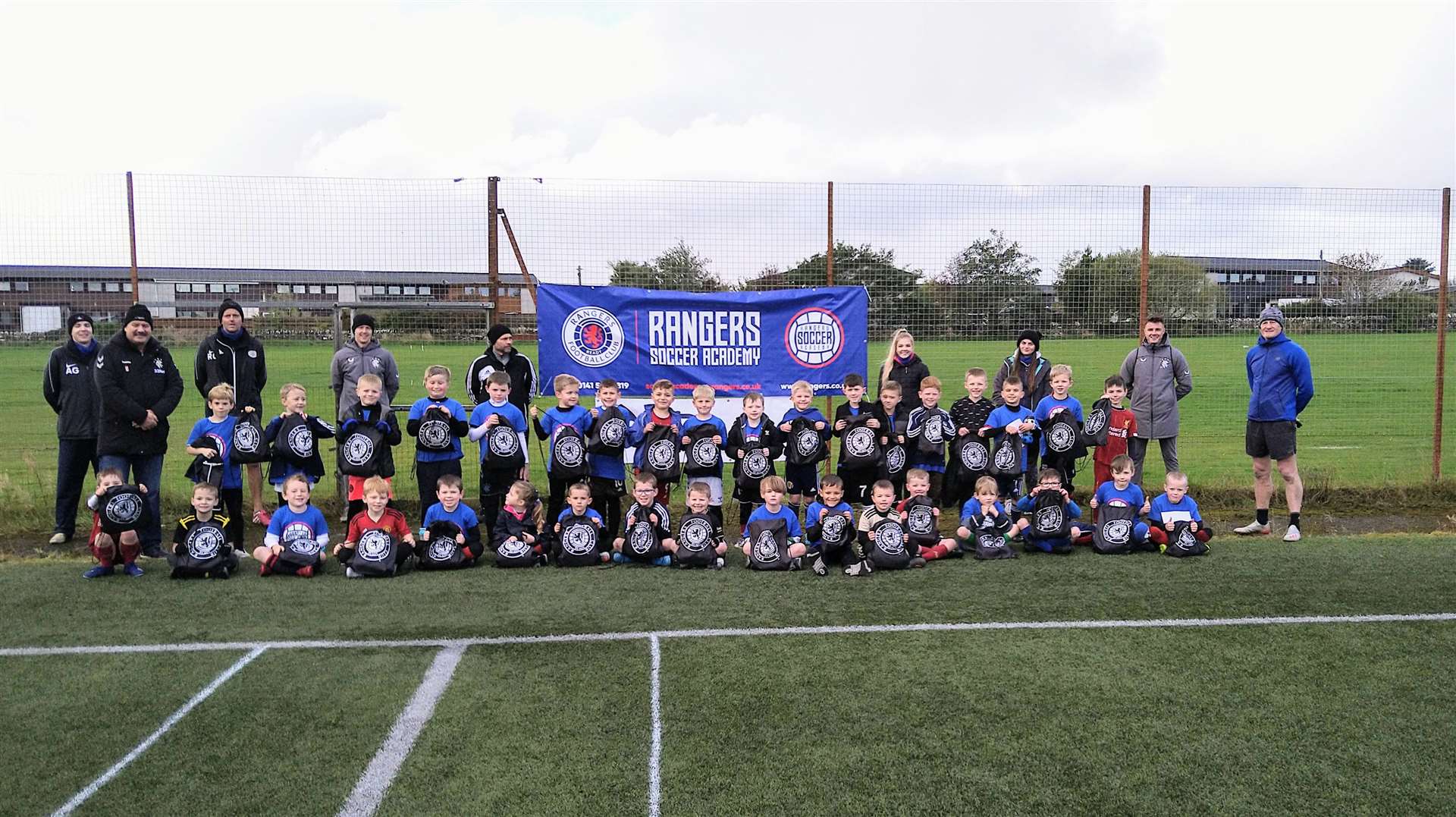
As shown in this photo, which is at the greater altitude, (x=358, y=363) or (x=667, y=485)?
(x=358, y=363)

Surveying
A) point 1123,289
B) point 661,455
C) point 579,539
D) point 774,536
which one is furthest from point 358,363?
point 1123,289

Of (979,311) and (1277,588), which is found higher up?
(979,311)

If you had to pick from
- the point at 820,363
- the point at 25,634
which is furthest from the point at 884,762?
the point at 820,363

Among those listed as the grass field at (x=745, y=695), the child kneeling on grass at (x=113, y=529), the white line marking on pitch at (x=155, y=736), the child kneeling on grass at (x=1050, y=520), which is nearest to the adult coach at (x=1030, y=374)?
the child kneeling on grass at (x=1050, y=520)

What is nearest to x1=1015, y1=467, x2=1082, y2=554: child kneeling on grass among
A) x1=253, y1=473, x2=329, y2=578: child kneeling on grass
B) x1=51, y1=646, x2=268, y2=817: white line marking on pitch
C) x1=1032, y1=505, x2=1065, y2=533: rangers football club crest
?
x1=1032, y1=505, x2=1065, y2=533: rangers football club crest

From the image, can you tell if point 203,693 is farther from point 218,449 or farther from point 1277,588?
point 1277,588

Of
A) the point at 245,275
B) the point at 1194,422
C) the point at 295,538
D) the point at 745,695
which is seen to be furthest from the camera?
the point at 1194,422

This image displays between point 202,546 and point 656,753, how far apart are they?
15.3ft

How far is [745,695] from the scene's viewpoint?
452cm

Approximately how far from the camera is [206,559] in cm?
689

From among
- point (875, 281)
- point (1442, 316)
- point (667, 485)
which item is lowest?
point (667, 485)

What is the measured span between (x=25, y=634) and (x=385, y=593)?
2.03 m

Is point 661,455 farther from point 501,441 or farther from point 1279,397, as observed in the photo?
point 1279,397

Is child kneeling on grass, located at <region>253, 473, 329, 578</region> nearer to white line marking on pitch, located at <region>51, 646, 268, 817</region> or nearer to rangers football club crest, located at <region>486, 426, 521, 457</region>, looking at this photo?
rangers football club crest, located at <region>486, 426, 521, 457</region>
